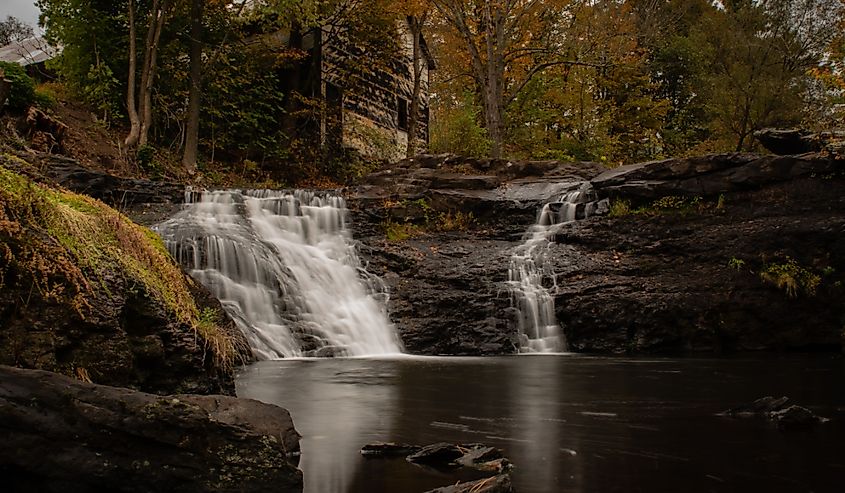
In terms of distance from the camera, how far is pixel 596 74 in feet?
86.1

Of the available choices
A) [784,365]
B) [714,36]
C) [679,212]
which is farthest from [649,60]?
[784,365]

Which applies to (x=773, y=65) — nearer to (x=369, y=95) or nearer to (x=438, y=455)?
(x=369, y=95)

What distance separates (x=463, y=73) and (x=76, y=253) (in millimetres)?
25903

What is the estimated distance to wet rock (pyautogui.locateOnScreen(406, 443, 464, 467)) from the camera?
3.64 metres

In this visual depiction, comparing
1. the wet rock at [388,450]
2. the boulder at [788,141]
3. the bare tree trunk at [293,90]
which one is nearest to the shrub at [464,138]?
the bare tree trunk at [293,90]

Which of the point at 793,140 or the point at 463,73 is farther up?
the point at 463,73

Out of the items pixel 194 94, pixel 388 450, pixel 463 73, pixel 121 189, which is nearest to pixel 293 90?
pixel 194 94

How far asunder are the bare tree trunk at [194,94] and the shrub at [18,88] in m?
4.19

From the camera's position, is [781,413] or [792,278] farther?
[792,278]

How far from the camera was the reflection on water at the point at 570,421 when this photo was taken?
3.43 meters

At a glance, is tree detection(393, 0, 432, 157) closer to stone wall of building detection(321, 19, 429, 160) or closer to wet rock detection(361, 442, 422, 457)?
stone wall of building detection(321, 19, 429, 160)

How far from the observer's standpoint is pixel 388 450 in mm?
3898

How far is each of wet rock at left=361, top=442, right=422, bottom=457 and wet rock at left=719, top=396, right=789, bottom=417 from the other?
109 inches

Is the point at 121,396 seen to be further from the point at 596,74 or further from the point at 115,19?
the point at 596,74
